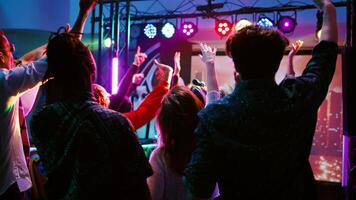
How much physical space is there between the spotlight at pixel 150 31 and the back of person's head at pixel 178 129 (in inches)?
231

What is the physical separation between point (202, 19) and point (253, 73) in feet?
21.1

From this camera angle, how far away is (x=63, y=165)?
137cm

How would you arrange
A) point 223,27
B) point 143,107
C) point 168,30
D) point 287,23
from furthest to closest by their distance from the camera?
point 168,30, point 223,27, point 287,23, point 143,107

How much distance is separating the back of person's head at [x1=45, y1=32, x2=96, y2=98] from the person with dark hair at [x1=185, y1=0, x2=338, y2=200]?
1.45 ft

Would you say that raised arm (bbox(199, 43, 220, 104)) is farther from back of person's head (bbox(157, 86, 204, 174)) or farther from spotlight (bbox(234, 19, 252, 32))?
spotlight (bbox(234, 19, 252, 32))

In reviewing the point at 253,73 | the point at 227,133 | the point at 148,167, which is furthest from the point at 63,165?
the point at 253,73

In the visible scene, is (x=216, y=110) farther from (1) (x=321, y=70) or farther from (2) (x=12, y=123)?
(2) (x=12, y=123)

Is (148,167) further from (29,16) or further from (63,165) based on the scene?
(29,16)

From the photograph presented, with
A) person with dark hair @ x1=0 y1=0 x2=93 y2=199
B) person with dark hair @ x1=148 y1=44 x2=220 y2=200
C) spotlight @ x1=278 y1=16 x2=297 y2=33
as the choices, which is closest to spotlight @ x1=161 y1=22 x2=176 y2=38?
spotlight @ x1=278 y1=16 x2=297 y2=33

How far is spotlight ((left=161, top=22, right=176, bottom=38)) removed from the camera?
23.9ft

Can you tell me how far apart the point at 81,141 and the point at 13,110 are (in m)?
0.86

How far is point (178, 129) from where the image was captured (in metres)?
1.72

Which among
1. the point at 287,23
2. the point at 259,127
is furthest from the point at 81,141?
the point at 287,23

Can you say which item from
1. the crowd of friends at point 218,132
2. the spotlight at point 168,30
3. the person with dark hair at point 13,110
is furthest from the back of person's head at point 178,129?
the spotlight at point 168,30
